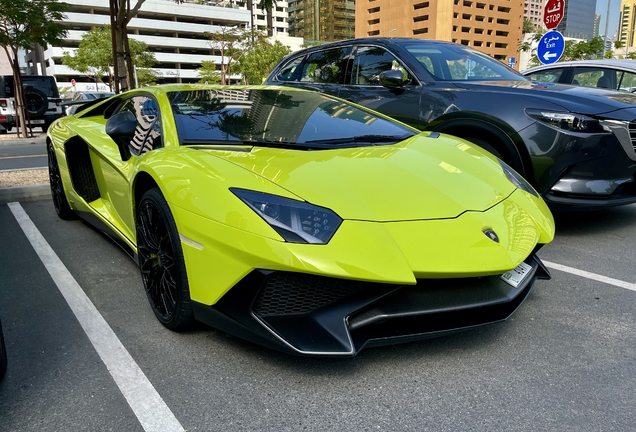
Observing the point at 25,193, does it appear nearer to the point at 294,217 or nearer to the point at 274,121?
the point at 274,121

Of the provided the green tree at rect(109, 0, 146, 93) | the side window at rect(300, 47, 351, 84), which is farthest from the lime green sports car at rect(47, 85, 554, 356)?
the green tree at rect(109, 0, 146, 93)

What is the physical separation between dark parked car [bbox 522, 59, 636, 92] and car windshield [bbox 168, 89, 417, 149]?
4.65 meters

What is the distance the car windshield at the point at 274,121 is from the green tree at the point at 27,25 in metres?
13.1

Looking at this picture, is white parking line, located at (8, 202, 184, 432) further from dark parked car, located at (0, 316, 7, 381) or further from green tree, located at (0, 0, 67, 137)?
green tree, located at (0, 0, 67, 137)

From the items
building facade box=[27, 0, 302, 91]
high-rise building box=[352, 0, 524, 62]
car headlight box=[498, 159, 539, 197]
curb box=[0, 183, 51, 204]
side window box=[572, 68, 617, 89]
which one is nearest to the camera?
car headlight box=[498, 159, 539, 197]

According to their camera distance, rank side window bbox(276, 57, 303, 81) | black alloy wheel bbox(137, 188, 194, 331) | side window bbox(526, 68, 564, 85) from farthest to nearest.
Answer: side window bbox(526, 68, 564, 85) → side window bbox(276, 57, 303, 81) → black alloy wheel bbox(137, 188, 194, 331)

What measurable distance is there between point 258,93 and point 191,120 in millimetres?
660

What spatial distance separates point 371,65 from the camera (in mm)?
5207

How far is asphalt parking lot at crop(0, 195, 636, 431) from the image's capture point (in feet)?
6.14

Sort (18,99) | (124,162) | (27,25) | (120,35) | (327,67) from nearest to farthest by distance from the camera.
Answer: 1. (124,162)
2. (327,67)
3. (120,35)
4. (27,25)
5. (18,99)

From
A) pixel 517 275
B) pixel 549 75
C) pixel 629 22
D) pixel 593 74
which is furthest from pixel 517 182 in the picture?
pixel 629 22

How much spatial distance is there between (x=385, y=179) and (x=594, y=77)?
19.8ft

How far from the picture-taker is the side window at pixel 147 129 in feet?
9.56

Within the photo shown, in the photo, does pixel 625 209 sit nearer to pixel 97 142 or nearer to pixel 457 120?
pixel 457 120
